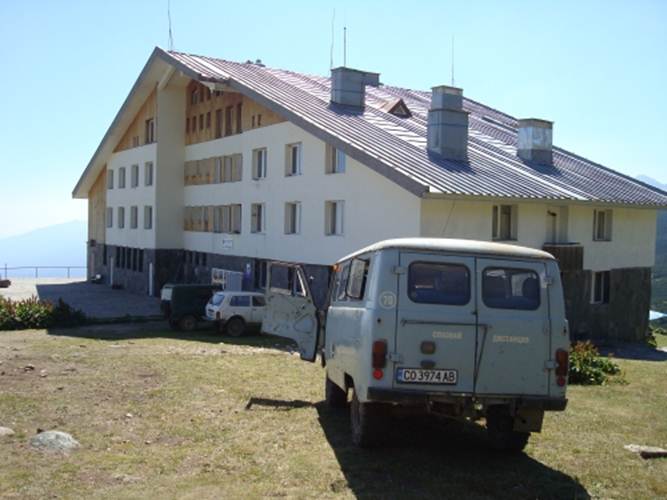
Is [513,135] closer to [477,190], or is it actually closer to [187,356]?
[477,190]

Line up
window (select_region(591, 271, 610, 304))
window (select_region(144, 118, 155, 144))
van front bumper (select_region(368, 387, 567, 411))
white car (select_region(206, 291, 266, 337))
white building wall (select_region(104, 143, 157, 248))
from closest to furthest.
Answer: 1. van front bumper (select_region(368, 387, 567, 411))
2. white car (select_region(206, 291, 266, 337))
3. window (select_region(591, 271, 610, 304))
4. white building wall (select_region(104, 143, 157, 248))
5. window (select_region(144, 118, 155, 144))

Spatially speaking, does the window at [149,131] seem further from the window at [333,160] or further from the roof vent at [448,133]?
the roof vent at [448,133]

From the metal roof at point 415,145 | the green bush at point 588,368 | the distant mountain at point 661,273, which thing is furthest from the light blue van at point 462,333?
the distant mountain at point 661,273

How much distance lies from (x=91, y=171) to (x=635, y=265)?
34655mm

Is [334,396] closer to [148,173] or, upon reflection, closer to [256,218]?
[256,218]

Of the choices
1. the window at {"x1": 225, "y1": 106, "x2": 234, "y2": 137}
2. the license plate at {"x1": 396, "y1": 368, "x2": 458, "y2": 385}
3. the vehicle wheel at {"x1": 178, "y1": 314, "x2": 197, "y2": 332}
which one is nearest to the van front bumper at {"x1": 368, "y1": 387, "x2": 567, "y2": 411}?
the license plate at {"x1": 396, "y1": 368, "x2": 458, "y2": 385}

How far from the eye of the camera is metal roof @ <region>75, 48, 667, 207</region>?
23.6 m

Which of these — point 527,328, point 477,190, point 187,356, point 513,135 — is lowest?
point 187,356

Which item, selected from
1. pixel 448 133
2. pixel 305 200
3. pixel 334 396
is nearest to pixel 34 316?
pixel 305 200

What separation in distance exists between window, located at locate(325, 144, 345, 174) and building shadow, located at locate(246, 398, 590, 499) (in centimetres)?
1705

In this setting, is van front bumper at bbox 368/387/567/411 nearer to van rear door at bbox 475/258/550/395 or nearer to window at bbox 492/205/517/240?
van rear door at bbox 475/258/550/395

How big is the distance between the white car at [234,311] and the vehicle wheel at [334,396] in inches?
559

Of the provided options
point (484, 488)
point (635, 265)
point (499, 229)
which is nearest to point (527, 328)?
point (484, 488)

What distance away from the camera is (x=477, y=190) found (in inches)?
901
